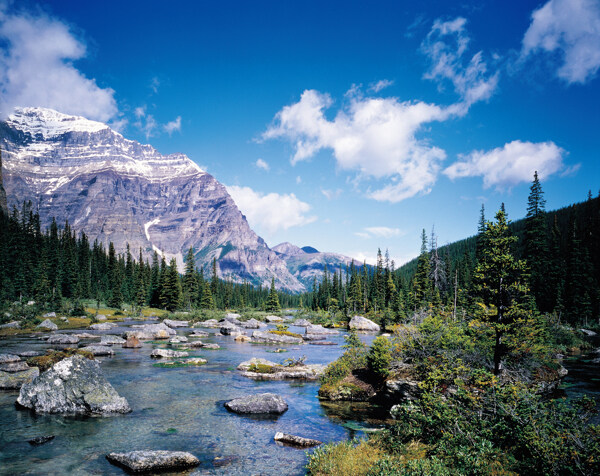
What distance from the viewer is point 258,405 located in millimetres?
19609

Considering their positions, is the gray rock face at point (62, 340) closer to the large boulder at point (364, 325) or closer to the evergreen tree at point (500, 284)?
the evergreen tree at point (500, 284)

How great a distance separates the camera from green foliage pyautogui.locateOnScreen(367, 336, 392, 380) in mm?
22906

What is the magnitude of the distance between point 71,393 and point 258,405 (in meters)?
10.2

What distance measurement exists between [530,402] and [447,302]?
259 ft

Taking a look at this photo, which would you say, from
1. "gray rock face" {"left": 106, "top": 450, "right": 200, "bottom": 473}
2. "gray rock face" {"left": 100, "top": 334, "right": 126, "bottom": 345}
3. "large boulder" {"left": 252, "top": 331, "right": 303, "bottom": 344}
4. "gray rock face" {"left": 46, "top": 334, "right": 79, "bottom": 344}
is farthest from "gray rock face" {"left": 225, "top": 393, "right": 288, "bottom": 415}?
"large boulder" {"left": 252, "top": 331, "right": 303, "bottom": 344}

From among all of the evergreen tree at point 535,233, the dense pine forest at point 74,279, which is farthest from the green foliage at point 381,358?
the dense pine forest at point 74,279

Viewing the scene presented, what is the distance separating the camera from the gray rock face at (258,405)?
1938 centimetres

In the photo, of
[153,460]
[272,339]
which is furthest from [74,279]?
[153,460]

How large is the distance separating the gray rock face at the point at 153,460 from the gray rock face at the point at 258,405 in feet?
21.4

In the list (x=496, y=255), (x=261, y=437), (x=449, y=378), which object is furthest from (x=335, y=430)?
(x=496, y=255)

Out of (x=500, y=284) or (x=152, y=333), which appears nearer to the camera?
(x=500, y=284)

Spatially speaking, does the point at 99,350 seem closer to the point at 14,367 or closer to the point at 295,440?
the point at 14,367

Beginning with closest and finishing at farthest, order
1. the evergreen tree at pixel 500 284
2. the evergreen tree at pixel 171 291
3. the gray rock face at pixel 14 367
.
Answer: the evergreen tree at pixel 500 284
the gray rock face at pixel 14 367
the evergreen tree at pixel 171 291

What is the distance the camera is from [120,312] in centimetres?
8481
